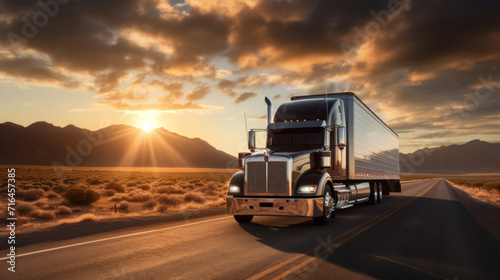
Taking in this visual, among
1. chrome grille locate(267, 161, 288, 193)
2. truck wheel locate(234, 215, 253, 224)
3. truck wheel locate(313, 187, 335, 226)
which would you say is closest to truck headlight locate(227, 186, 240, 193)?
chrome grille locate(267, 161, 288, 193)

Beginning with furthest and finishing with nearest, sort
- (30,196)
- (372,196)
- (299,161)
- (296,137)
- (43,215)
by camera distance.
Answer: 1. (30,196)
2. (372,196)
3. (43,215)
4. (296,137)
5. (299,161)

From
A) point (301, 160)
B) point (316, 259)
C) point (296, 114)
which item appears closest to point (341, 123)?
point (296, 114)

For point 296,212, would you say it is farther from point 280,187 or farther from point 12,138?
point 12,138

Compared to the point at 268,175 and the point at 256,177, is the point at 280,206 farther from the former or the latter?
the point at 256,177

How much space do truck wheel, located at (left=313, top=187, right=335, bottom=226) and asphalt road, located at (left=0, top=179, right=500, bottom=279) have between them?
232 mm

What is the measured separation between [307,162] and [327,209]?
156 centimetres

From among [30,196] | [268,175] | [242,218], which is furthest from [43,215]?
[30,196]

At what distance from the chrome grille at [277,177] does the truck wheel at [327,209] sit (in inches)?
58.9

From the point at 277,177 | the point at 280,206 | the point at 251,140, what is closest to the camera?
the point at 280,206

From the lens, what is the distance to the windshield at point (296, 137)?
12922 millimetres

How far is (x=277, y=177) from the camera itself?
11.1 metres

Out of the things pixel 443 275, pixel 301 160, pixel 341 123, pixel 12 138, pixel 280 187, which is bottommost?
pixel 443 275

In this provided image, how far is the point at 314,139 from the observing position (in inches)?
509

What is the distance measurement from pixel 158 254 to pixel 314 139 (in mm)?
6954
